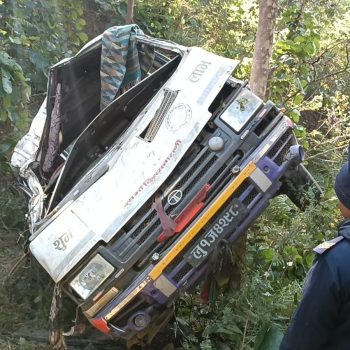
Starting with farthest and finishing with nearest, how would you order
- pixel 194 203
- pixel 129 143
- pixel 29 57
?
pixel 29 57, pixel 129 143, pixel 194 203

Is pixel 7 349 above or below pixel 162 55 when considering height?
below

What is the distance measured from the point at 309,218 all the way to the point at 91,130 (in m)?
1.79

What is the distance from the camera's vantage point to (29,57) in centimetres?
600

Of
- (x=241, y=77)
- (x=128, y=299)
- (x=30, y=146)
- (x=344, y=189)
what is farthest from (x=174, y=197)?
(x=241, y=77)

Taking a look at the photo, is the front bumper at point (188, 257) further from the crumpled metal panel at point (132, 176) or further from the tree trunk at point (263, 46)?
the tree trunk at point (263, 46)

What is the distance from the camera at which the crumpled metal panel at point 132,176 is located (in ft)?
10.8

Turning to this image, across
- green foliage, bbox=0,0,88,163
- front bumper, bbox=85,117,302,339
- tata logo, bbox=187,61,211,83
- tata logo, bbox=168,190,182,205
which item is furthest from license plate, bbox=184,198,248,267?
green foliage, bbox=0,0,88,163

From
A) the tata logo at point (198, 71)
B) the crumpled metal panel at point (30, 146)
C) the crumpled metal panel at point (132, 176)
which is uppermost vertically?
the tata logo at point (198, 71)

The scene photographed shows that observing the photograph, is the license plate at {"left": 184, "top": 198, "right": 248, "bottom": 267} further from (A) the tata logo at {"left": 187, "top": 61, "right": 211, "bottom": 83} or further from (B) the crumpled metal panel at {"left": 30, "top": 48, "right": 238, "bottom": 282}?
(A) the tata logo at {"left": 187, "top": 61, "right": 211, "bottom": 83}

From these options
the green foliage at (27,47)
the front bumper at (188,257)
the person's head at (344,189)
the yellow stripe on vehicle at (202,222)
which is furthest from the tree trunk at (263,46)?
the person's head at (344,189)

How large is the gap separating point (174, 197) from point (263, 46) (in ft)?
6.40

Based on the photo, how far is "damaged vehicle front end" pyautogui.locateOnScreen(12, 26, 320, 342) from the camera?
322 centimetres

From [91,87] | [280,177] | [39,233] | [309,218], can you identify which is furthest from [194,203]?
[91,87]

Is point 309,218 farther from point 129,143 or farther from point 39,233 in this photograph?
point 39,233
